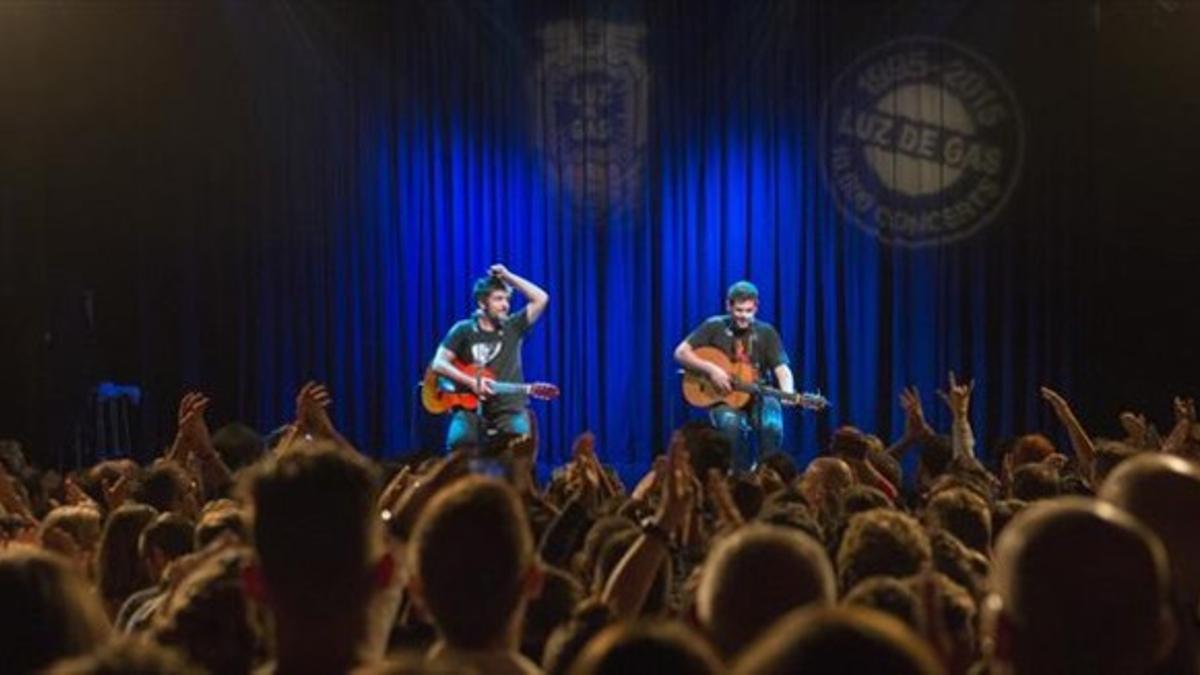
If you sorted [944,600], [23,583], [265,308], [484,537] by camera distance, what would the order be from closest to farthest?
[23,583], [484,537], [944,600], [265,308]

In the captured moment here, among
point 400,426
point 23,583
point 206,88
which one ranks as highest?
point 206,88

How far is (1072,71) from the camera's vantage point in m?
14.6

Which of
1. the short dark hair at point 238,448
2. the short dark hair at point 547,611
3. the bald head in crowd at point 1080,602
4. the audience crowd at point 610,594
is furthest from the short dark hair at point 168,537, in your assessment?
the short dark hair at point 238,448

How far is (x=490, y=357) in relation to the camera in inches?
479

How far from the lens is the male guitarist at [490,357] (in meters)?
12.0

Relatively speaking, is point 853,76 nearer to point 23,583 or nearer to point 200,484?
point 200,484

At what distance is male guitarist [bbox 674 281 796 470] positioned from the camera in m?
11.8

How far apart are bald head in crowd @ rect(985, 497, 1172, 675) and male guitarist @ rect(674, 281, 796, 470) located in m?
9.03

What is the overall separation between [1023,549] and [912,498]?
19.6 feet

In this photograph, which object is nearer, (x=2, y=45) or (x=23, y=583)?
(x=23, y=583)

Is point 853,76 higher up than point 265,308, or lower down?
higher up

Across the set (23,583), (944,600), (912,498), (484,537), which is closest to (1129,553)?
(944,600)

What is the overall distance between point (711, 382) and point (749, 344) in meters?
0.46

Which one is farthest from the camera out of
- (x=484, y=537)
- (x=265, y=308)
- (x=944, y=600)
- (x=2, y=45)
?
(x=265, y=308)
